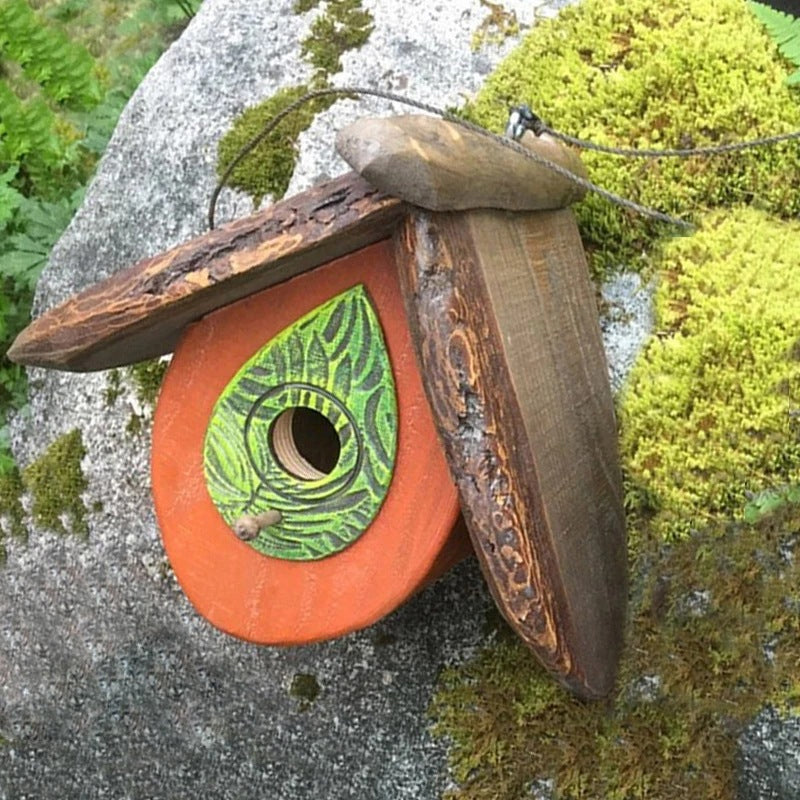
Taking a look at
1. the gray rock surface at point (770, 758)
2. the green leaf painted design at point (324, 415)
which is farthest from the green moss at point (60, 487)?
the gray rock surface at point (770, 758)

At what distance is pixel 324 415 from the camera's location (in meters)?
2.49

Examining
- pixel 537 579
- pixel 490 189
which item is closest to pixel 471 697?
pixel 537 579

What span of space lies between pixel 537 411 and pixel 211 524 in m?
1.02

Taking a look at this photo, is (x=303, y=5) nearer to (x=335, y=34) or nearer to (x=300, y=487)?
(x=335, y=34)

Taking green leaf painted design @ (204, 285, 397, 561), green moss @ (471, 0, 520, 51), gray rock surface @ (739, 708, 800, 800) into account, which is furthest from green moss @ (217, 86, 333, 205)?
gray rock surface @ (739, 708, 800, 800)

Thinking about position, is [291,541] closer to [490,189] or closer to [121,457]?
[490,189]

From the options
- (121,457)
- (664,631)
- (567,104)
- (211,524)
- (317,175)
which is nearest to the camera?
(211,524)

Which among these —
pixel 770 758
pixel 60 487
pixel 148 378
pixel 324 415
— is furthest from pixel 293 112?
pixel 770 758

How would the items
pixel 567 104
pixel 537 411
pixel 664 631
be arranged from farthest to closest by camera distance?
pixel 567 104 < pixel 664 631 < pixel 537 411

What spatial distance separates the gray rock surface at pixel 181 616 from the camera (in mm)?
3422

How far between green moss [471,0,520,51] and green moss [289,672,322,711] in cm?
244

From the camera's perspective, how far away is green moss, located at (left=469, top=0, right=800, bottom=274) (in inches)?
116

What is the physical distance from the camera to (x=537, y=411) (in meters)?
2.27

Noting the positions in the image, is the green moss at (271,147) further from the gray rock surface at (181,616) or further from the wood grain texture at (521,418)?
the wood grain texture at (521,418)
